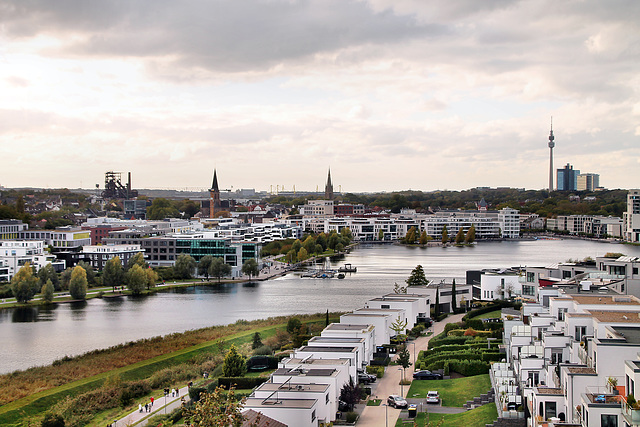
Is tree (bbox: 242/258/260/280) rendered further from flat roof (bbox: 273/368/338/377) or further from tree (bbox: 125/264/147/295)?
flat roof (bbox: 273/368/338/377)

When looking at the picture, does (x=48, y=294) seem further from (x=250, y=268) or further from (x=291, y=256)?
(x=291, y=256)

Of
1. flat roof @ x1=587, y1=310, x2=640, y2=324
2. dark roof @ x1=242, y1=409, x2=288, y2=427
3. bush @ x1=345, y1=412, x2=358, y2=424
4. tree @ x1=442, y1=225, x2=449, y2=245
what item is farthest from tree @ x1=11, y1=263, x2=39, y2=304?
tree @ x1=442, y1=225, x2=449, y2=245

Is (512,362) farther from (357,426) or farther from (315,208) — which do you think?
(315,208)

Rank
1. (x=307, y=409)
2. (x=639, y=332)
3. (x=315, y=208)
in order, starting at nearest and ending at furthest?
(x=639, y=332) → (x=307, y=409) → (x=315, y=208)

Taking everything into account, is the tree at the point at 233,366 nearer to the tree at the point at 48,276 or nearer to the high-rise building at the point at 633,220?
the tree at the point at 48,276

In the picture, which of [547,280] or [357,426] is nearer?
[357,426]

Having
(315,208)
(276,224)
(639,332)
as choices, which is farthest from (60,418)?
(315,208)

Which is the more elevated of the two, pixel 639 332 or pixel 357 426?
pixel 639 332
